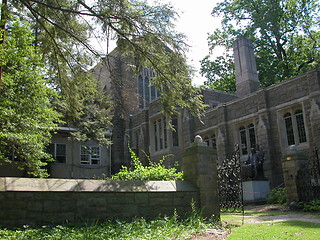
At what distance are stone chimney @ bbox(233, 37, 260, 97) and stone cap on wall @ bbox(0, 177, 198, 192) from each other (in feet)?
55.4

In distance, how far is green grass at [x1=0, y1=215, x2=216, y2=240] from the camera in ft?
16.9

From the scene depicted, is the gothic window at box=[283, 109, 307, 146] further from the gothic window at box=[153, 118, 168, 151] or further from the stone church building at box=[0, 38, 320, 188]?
the gothic window at box=[153, 118, 168, 151]

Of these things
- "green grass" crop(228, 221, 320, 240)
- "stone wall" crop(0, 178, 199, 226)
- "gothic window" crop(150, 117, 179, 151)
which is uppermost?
"gothic window" crop(150, 117, 179, 151)

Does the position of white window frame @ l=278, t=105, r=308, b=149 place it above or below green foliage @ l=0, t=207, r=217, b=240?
above

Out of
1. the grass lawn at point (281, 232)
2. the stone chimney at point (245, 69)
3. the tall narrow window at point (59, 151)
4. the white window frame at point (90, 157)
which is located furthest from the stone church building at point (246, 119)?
the tall narrow window at point (59, 151)

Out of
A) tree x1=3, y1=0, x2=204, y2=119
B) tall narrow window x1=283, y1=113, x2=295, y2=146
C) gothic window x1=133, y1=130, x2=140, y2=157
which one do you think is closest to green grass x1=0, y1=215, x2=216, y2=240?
tree x1=3, y1=0, x2=204, y2=119

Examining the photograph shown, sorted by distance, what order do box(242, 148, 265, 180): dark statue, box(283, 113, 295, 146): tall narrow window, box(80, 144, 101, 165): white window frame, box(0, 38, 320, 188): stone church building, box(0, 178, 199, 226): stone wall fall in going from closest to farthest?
box(0, 178, 199, 226): stone wall → box(0, 38, 320, 188): stone church building → box(242, 148, 265, 180): dark statue → box(283, 113, 295, 146): tall narrow window → box(80, 144, 101, 165): white window frame

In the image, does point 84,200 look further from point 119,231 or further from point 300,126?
point 300,126

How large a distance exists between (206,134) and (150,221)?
54.0 ft

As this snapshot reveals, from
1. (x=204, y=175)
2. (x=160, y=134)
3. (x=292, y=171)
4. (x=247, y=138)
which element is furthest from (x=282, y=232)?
(x=160, y=134)

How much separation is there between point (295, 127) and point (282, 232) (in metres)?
12.5

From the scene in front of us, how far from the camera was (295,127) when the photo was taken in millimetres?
17797

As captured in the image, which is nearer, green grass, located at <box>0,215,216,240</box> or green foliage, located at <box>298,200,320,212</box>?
green grass, located at <box>0,215,216,240</box>

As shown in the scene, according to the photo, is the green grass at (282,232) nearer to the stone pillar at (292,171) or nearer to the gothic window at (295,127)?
the stone pillar at (292,171)
